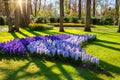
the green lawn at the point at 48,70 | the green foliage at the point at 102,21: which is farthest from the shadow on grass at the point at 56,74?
the green foliage at the point at 102,21

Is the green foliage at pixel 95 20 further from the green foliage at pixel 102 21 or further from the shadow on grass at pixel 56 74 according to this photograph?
the shadow on grass at pixel 56 74

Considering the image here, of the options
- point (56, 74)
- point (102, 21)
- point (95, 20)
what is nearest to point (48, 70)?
point (56, 74)

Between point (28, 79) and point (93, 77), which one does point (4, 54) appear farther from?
point (93, 77)

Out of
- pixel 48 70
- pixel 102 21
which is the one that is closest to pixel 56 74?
pixel 48 70

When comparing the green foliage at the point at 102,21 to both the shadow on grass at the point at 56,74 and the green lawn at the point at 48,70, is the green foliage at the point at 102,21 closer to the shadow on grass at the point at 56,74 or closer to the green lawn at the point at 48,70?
the green lawn at the point at 48,70

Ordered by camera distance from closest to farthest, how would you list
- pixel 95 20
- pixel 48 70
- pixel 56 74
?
pixel 56 74, pixel 48 70, pixel 95 20

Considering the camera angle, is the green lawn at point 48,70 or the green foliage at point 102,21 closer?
the green lawn at point 48,70

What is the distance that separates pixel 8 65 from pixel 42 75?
4.90ft

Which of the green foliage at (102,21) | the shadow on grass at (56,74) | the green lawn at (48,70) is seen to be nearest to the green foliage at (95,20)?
the green foliage at (102,21)

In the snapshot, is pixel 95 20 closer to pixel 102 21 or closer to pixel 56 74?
pixel 102 21

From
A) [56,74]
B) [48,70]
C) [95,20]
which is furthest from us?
[95,20]

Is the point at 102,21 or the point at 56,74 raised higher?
the point at 56,74

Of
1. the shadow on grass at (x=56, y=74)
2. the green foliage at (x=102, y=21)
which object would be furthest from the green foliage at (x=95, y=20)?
the shadow on grass at (x=56, y=74)

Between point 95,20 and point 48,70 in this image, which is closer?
point 48,70
